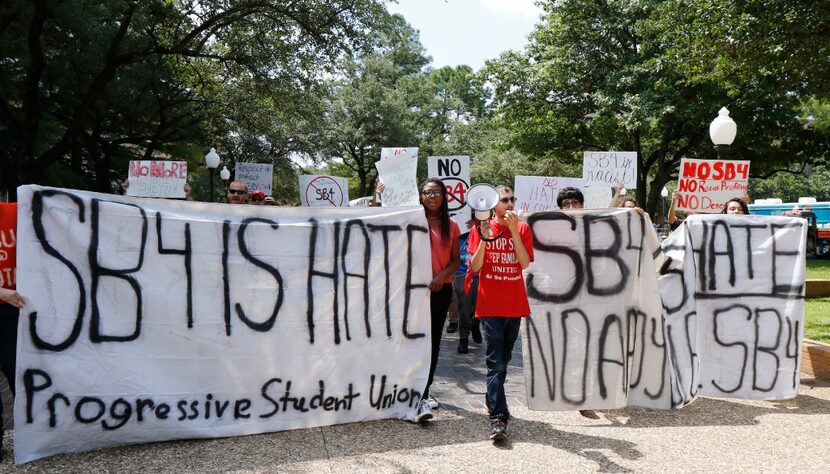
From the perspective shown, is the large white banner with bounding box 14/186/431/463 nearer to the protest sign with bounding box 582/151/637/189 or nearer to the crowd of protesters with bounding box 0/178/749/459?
the crowd of protesters with bounding box 0/178/749/459

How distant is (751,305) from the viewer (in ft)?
17.6

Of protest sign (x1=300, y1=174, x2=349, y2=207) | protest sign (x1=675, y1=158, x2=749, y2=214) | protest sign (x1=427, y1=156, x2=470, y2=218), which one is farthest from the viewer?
protest sign (x1=300, y1=174, x2=349, y2=207)

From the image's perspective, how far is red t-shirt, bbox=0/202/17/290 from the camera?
13.1 feet

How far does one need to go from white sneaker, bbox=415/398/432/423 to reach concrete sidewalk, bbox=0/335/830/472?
5 centimetres

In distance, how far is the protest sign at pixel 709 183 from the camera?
7535mm

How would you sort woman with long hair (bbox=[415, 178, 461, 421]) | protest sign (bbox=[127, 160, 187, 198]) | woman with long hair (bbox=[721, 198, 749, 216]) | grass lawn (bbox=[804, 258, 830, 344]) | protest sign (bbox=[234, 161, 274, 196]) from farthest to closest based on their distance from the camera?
protest sign (bbox=[234, 161, 274, 196]) < protest sign (bbox=[127, 160, 187, 198]) < grass lawn (bbox=[804, 258, 830, 344]) < woman with long hair (bbox=[721, 198, 749, 216]) < woman with long hair (bbox=[415, 178, 461, 421])

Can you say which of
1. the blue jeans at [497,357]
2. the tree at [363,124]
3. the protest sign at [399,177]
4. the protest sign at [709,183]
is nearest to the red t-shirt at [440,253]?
the blue jeans at [497,357]

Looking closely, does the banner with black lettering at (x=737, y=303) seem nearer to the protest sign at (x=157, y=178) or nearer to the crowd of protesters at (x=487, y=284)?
the crowd of protesters at (x=487, y=284)

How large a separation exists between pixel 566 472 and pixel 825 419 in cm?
233

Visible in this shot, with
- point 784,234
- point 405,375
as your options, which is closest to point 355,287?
point 405,375

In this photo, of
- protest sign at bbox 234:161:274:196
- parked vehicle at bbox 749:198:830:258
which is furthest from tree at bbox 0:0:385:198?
parked vehicle at bbox 749:198:830:258

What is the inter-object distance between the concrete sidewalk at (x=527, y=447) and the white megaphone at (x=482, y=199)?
1.44 metres

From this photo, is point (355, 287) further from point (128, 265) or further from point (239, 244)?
point (128, 265)

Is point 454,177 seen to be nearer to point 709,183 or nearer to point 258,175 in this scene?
point 709,183
